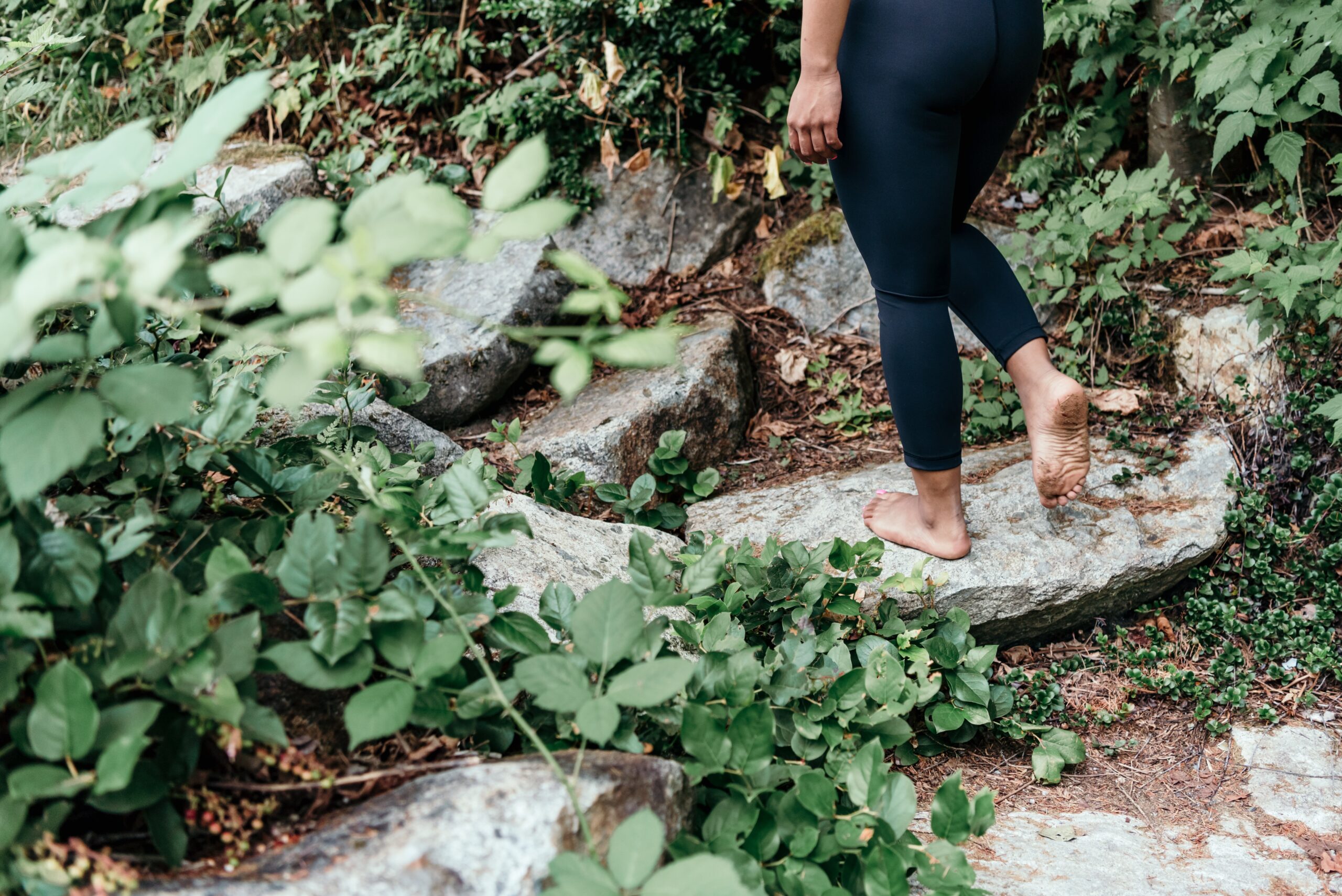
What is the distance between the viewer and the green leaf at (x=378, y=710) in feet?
3.04

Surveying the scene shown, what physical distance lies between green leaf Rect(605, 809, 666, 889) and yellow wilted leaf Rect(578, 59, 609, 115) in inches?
123

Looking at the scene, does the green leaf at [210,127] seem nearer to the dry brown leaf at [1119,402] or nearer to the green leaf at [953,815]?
the green leaf at [953,815]

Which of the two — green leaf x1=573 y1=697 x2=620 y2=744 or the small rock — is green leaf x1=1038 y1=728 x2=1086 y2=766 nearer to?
the small rock

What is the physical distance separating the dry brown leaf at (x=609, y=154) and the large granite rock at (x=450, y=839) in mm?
3011

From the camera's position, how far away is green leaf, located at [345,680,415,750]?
3.04 feet

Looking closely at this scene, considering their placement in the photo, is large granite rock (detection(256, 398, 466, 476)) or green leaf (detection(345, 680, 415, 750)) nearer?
green leaf (detection(345, 680, 415, 750))

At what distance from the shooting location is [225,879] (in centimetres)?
90

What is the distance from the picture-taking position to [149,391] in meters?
0.85

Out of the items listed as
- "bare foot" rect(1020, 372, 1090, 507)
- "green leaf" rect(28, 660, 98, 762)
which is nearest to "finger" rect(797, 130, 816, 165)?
"bare foot" rect(1020, 372, 1090, 507)

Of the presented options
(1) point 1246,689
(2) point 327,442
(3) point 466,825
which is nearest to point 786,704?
(3) point 466,825

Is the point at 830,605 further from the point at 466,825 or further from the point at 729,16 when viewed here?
the point at 729,16

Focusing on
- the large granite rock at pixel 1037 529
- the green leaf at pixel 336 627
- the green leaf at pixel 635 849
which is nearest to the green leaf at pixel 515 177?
the green leaf at pixel 336 627

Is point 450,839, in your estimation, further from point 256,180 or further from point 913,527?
point 256,180

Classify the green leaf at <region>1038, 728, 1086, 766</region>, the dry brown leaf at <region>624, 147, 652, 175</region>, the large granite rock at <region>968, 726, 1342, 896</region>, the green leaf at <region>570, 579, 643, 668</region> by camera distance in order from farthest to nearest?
1. the dry brown leaf at <region>624, 147, 652, 175</region>
2. the green leaf at <region>1038, 728, 1086, 766</region>
3. the large granite rock at <region>968, 726, 1342, 896</region>
4. the green leaf at <region>570, 579, 643, 668</region>
